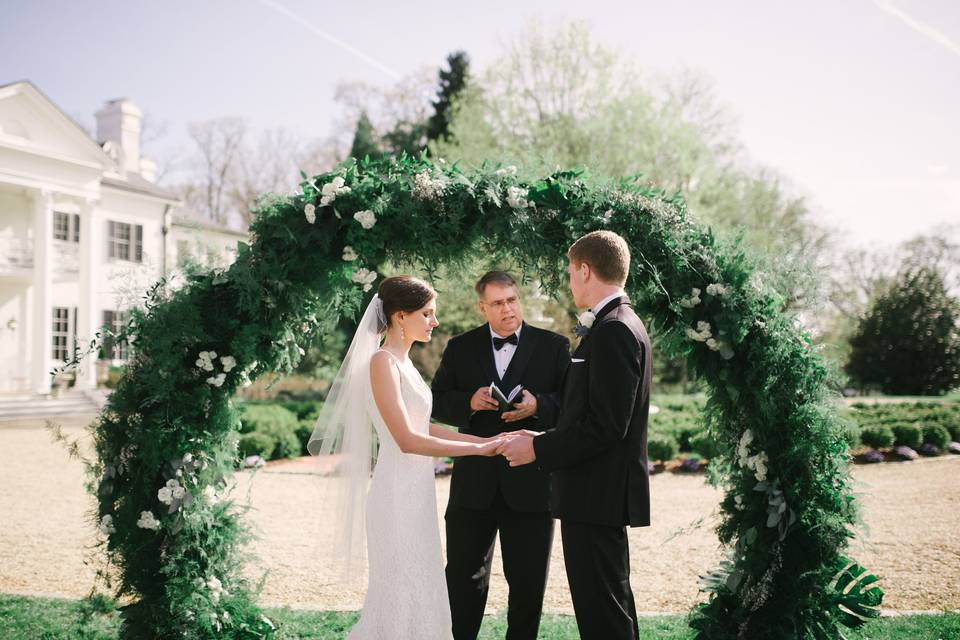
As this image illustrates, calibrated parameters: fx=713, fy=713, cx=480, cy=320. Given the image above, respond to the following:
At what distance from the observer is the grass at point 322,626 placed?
4.96m

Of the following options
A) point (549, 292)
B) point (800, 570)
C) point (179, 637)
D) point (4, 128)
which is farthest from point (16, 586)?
point (4, 128)

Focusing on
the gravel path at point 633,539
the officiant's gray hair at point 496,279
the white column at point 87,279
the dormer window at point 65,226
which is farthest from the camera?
the dormer window at point 65,226

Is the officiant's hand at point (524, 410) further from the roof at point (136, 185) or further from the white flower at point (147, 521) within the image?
the roof at point (136, 185)

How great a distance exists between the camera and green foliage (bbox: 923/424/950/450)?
525 inches

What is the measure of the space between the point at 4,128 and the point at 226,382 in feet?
71.4

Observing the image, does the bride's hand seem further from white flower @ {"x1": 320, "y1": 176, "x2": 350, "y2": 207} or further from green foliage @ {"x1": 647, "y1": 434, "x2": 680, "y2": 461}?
green foliage @ {"x1": 647, "y1": 434, "x2": 680, "y2": 461}

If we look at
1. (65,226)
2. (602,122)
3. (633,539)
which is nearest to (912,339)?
(602,122)

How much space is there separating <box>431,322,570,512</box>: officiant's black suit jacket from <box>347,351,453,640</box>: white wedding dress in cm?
43

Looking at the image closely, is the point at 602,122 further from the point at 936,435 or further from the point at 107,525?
the point at 107,525

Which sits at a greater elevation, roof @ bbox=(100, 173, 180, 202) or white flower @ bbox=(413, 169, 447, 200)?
roof @ bbox=(100, 173, 180, 202)

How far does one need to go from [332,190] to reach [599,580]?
2.74m

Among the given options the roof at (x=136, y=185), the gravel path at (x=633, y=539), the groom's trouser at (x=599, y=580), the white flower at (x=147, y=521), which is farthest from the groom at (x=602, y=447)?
the roof at (x=136, y=185)

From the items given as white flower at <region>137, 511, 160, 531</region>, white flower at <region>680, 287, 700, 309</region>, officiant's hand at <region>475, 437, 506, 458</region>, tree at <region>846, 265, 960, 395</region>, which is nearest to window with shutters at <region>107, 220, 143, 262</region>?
white flower at <region>137, 511, 160, 531</region>

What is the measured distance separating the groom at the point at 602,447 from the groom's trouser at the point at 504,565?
0.66 meters
